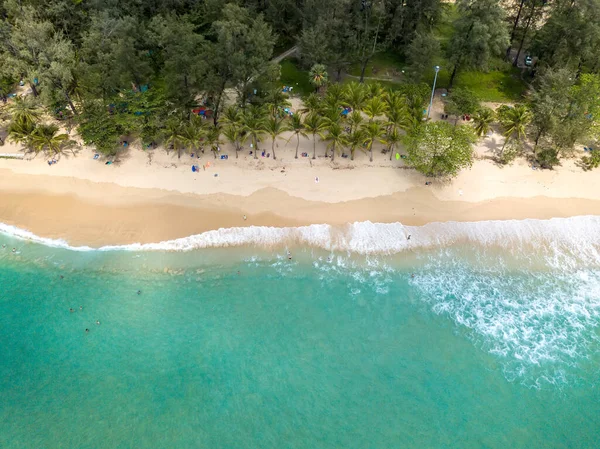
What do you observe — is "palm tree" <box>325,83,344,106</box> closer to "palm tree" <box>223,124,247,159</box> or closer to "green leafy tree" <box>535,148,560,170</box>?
"palm tree" <box>223,124,247,159</box>

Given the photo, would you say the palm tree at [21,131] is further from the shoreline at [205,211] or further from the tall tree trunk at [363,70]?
the tall tree trunk at [363,70]

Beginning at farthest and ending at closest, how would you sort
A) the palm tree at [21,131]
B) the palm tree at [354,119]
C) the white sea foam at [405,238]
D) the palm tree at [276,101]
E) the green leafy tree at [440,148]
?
the palm tree at [276,101] < the palm tree at [21,131] < the palm tree at [354,119] < the green leafy tree at [440,148] < the white sea foam at [405,238]

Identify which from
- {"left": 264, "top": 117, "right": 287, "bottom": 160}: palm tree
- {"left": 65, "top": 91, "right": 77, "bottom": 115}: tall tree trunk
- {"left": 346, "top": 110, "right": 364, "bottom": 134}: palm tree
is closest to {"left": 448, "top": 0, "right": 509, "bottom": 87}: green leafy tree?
{"left": 346, "top": 110, "right": 364, "bottom": 134}: palm tree

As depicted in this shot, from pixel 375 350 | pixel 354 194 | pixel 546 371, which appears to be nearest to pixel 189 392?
pixel 375 350

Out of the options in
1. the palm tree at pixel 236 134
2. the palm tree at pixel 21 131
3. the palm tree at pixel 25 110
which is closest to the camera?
the palm tree at pixel 236 134

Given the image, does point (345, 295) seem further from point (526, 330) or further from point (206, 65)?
point (206, 65)

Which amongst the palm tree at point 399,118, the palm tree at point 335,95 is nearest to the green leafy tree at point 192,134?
the palm tree at point 335,95
